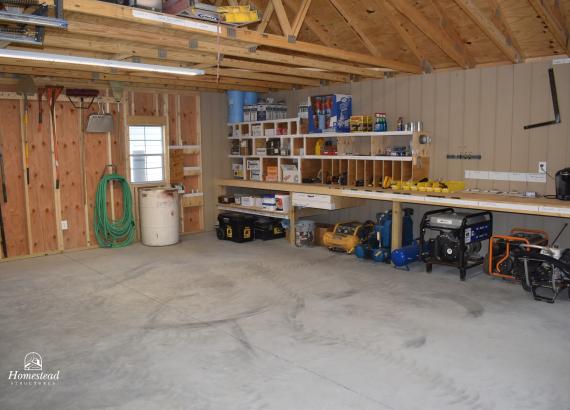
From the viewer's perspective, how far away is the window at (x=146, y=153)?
8.30 m

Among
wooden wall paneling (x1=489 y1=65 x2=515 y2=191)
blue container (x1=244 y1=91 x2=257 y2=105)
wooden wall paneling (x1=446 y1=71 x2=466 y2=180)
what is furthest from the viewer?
blue container (x1=244 y1=91 x2=257 y2=105)

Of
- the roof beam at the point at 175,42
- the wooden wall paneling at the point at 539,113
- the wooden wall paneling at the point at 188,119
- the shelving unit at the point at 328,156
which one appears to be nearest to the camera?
the roof beam at the point at 175,42

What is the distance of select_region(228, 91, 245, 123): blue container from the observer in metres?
8.98

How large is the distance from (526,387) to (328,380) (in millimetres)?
1309

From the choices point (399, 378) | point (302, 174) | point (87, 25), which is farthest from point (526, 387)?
point (302, 174)

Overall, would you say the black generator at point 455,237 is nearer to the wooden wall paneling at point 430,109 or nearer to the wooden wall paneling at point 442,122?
the wooden wall paneling at point 442,122

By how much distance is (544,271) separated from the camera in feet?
16.7

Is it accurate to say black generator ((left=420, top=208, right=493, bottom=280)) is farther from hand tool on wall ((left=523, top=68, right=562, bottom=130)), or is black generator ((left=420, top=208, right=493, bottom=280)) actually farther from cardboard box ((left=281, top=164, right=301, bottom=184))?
cardboard box ((left=281, top=164, right=301, bottom=184))

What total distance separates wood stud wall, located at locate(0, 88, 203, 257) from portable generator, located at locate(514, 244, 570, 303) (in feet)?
19.3

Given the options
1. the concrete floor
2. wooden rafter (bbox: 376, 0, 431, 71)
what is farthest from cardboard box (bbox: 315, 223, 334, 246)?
wooden rafter (bbox: 376, 0, 431, 71)

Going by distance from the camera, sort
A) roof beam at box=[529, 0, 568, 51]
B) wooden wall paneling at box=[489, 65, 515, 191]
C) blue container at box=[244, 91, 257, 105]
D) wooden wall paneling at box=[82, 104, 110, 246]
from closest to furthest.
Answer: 1. roof beam at box=[529, 0, 568, 51]
2. wooden wall paneling at box=[489, 65, 515, 191]
3. wooden wall paneling at box=[82, 104, 110, 246]
4. blue container at box=[244, 91, 257, 105]

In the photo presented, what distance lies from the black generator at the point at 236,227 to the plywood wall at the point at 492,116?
9.04 feet

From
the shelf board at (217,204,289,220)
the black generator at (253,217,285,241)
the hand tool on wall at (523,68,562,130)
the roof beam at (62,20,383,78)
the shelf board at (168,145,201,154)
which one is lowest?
the black generator at (253,217,285,241)

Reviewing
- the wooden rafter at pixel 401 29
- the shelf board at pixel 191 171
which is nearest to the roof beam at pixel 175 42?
the wooden rafter at pixel 401 29
